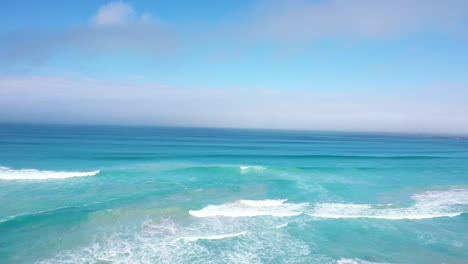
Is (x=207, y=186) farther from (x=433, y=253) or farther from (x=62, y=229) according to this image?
(x=433, y=253)

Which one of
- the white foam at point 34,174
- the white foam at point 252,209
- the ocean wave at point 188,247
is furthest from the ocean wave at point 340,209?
the white foam at point 34,174

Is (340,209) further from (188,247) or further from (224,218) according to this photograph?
(188,247)

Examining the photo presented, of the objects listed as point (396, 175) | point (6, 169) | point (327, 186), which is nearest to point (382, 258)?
point (327, 186)

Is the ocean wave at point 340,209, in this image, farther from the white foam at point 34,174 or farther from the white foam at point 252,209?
the white foam at point 34,174

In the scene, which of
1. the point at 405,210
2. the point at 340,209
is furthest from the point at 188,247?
the point at 405,210

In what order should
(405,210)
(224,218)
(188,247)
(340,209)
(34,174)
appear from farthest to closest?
(34,174) → (340,209) → (405,210) → (224,218) → (188,247)

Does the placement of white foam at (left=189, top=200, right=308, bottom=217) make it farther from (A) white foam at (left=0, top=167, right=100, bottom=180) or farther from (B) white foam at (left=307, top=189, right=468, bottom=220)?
(A) white foam at (left=0, top=167, right=100, bottom=180)
